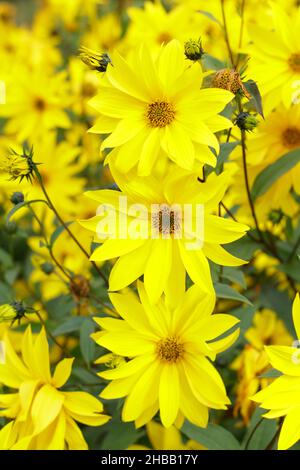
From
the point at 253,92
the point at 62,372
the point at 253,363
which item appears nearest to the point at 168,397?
the point at 62,372

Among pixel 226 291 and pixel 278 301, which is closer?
pixel 226 291

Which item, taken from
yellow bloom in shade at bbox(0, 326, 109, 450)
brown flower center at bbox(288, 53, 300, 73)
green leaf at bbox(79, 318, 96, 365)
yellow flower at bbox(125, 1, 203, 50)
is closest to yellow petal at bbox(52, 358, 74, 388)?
yellow bloom in shade at bbox(0, 326, 109, 450)

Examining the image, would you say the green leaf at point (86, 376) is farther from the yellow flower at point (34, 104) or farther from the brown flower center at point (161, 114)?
the yellow flower at point (34, 104)

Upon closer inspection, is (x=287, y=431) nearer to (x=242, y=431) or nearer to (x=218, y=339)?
(x=218, y=339)

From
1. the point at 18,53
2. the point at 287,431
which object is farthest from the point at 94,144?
the point at 287,431

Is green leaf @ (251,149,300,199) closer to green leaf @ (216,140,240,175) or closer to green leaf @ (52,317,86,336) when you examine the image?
green leaf @ (216,140,240,175)

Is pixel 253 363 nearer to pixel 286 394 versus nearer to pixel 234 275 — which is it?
pixel 234 275
